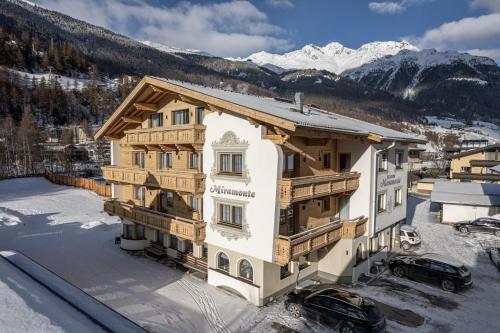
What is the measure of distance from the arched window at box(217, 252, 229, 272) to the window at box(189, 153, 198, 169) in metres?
5.58

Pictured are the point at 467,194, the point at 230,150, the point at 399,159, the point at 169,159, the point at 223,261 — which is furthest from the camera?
the point at 467,194

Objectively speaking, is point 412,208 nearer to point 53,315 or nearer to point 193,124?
point 193,124

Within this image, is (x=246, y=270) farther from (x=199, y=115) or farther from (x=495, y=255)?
(x=495, y=255)

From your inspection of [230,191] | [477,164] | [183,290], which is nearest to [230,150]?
[230,191]

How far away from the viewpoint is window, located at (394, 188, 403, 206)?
24297 millimetres

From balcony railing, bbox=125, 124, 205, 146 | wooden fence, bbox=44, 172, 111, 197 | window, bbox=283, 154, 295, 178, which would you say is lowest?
wooden fence, bbox=44, 172, 111, 197

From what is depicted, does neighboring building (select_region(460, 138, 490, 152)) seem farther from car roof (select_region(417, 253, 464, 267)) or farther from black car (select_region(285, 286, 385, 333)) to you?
black car (select_region(285, 286, 385, 333))

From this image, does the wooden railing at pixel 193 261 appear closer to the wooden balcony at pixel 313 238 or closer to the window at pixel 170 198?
the window at pixel 170 198

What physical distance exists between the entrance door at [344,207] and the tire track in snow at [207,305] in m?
9.76

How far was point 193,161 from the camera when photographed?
66.2 ft

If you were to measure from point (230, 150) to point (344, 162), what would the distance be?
26.9ft

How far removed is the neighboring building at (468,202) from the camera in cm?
3225

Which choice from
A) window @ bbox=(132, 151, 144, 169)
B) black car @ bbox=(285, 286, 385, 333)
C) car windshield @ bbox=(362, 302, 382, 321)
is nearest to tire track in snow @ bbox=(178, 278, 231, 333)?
black car @ bbox=(285, 286, 385, 333)

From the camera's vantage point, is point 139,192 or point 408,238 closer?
point 139,192
